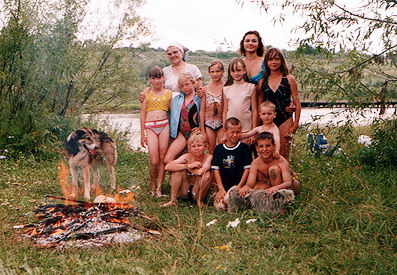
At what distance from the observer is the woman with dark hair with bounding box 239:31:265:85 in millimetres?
6152

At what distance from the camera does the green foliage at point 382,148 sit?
6.10 metres

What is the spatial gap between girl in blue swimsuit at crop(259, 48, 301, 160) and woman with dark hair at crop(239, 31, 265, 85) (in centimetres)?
23

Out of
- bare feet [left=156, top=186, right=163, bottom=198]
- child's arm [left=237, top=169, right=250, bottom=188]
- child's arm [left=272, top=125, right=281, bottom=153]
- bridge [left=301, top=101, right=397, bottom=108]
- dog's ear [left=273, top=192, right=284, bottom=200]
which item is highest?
bridge [left=301, top=101, right=397, bottom=108]

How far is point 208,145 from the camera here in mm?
6504

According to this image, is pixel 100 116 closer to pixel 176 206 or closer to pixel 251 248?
pixel 176 206

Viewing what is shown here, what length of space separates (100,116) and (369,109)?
7.01 metres

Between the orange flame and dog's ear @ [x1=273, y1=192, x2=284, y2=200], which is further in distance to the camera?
the orange flame

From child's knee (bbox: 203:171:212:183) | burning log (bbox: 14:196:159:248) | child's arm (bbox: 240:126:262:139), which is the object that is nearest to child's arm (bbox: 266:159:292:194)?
child's arm (bbox: 240:126:262:139)

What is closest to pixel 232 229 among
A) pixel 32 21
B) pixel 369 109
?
pixel 369 109

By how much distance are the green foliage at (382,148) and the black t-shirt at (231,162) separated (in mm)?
1757

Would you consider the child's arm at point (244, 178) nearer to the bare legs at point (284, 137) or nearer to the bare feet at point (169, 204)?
the bare legs at point (284, 137)

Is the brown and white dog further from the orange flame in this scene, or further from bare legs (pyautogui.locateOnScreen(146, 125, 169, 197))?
bare legs (pyautogui.locateOnScreen(146, 125, 169, 197))

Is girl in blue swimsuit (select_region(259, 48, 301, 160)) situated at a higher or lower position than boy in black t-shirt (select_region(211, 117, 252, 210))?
higher

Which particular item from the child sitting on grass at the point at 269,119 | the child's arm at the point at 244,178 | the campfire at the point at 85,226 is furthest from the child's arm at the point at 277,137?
the campfire at the point at 85,226
